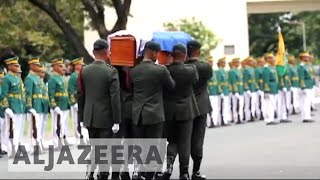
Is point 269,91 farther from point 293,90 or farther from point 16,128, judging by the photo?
point 16,128

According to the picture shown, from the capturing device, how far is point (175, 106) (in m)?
10.2

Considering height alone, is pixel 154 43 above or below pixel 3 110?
above

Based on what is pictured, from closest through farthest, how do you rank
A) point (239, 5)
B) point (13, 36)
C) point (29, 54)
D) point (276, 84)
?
point (276, 84) → point (13, 36) → point (239, 5) → point (29, 54)

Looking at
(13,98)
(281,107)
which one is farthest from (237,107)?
(13,98)

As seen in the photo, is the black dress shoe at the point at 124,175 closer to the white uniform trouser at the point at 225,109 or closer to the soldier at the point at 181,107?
the soldier at the point at 181,107

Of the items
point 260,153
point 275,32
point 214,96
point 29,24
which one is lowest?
point 260,153

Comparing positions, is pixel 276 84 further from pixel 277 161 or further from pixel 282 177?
pixel 282 177

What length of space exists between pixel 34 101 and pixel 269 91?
8.15m

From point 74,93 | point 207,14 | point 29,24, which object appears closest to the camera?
point 74,93

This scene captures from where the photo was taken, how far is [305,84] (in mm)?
20234

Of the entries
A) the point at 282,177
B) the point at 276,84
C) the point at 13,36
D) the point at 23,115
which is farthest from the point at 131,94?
the point at 13,36

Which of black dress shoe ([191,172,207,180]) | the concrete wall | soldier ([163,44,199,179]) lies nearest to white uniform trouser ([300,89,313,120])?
black dress shoe ([191,172,207,180])

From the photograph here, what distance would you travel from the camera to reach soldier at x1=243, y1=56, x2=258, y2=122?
2156 cm

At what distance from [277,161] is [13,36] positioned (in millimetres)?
22487
